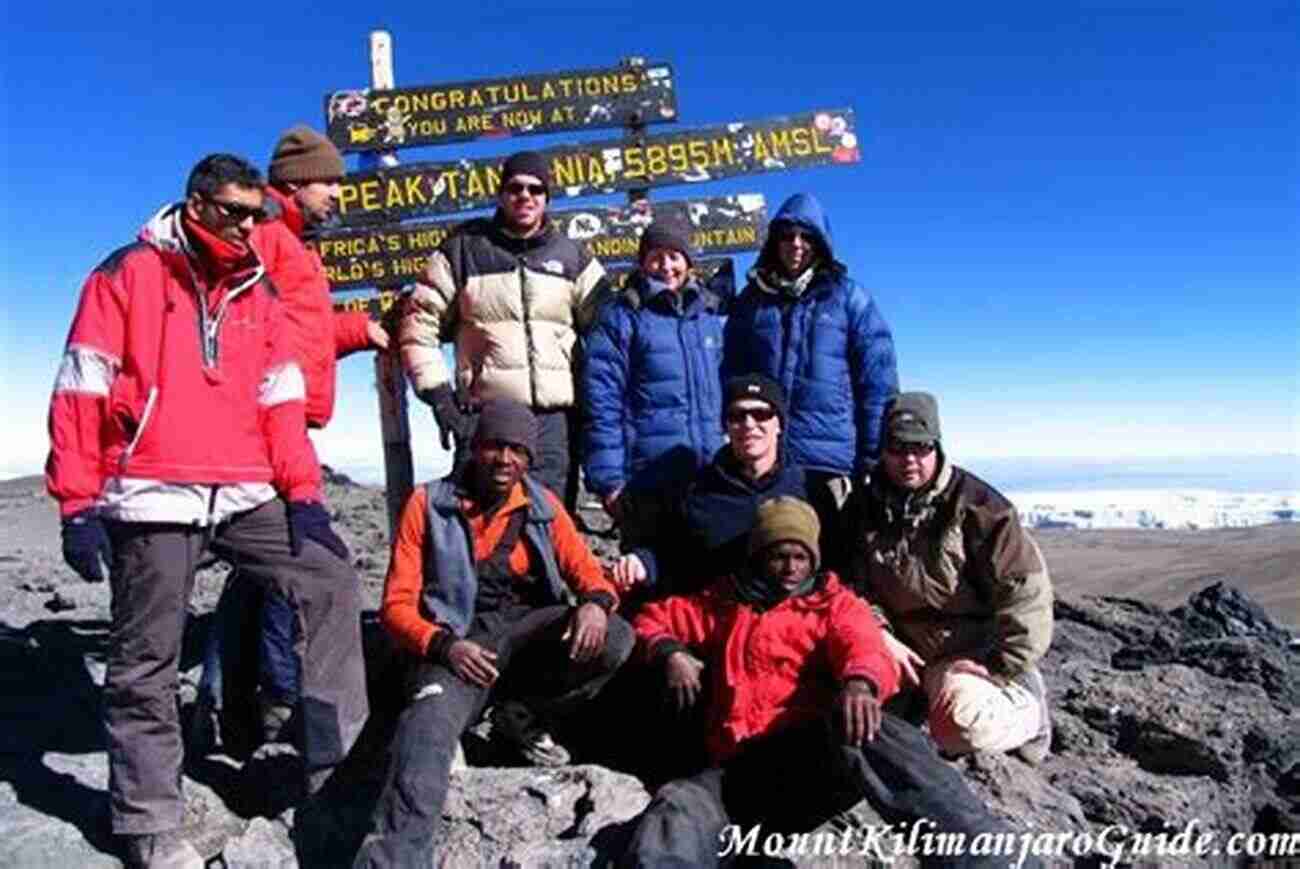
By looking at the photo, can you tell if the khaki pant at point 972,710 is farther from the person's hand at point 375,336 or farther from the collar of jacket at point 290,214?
the collar of jacket at point 290,214

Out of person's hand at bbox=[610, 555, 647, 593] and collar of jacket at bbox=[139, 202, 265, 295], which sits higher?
collar of jacket at bbox=[139, 202, 265, 295]

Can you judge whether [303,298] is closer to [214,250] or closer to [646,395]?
[214,250]

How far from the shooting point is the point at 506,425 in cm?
473

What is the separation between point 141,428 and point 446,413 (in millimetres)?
1818

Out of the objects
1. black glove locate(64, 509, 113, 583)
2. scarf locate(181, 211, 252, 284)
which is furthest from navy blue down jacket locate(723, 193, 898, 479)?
black glove locate(64, 509, 113, 583)

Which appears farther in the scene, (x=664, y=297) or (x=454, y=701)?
(x=664, y=297)

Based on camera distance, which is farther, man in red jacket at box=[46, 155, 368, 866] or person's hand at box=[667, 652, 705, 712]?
person's hand at box=[667, 652, 705, 712]

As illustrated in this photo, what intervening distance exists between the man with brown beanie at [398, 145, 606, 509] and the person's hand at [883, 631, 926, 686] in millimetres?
1888

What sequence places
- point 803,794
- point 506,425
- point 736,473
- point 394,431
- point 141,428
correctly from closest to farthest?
point 141,428 < point 803,794 < point 506,425 < point 736,473 < point 394,431

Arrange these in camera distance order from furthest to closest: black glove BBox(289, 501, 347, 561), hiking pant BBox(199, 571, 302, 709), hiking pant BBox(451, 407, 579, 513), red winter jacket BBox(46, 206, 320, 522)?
hiking pant BBox(451, 407, 579, 513) < hiking pant BBox(199, 571, 302, 709) < black glove BBox(289, 501, 347, 561) < red winter jacket BBox(46, 206, 320, 522)

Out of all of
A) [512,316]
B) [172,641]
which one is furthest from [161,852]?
[512,316]

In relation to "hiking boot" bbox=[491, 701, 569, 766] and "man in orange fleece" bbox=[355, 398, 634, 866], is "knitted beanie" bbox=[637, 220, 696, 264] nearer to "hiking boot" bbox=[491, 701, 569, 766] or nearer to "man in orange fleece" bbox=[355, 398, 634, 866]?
"man in orange fleece" bbox=[355, 398, 634, 866]

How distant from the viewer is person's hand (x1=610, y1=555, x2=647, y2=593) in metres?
5.08

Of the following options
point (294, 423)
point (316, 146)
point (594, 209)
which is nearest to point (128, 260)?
point (294, 423)
